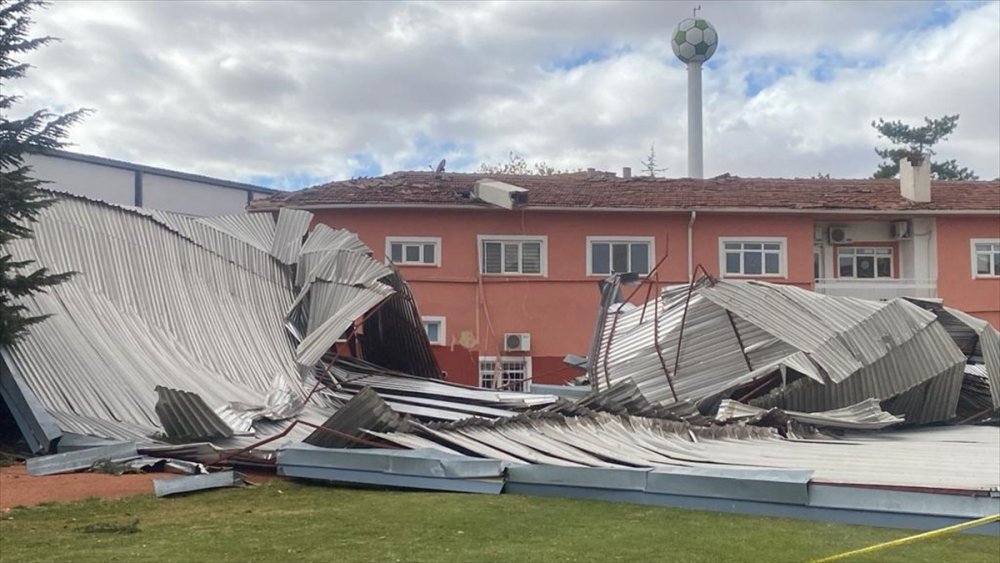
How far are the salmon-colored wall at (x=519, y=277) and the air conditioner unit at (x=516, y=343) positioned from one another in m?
0.15

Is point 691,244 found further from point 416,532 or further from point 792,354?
point 416,532

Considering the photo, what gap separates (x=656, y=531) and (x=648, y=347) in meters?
8.43

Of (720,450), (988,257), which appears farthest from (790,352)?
(988,257)

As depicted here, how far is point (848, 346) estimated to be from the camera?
1470 cm

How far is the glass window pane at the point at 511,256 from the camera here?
962 inches

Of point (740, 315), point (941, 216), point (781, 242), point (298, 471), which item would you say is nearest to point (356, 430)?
point (298, 471)

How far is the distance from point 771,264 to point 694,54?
41.7 ft

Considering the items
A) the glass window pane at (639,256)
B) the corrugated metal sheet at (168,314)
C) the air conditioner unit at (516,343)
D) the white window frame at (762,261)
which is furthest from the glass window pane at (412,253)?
the white window frame at (762,261)

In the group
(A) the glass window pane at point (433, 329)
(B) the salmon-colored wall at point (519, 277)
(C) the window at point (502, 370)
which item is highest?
(B) the salmon-colored wall at point (519, 277)

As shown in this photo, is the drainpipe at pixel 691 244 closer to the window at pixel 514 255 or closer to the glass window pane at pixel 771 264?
the glass window pane at pixel 771 264

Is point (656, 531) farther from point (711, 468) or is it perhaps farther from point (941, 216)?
point (941, 216)

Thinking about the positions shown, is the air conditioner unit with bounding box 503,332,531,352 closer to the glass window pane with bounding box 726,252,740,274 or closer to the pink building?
the pink building

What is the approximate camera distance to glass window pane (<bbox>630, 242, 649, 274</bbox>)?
80.7ft

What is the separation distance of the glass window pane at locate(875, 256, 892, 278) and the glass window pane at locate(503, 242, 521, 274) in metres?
9.89
